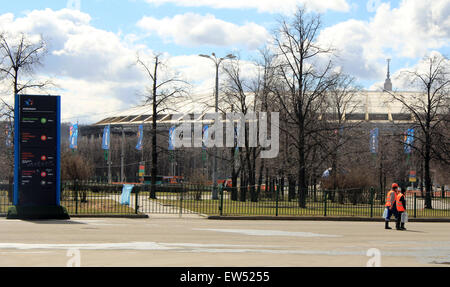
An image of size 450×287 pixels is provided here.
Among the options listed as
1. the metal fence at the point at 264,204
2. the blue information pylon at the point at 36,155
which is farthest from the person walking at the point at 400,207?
the blue information pylon at the point at 36,155

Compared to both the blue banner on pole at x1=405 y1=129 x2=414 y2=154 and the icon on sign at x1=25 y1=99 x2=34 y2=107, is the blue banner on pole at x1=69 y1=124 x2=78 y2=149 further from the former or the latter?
the icon on sign at x1=25 y1=99 x2=34 y2=107

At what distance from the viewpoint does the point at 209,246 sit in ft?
47.0

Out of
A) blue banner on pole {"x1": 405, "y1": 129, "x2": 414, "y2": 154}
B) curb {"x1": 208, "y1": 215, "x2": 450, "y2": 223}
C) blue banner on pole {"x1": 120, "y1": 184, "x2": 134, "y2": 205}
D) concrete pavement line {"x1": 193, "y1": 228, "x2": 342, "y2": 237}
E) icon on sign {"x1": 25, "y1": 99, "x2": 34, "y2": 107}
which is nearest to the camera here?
concrete pavement line {"x1": 193, "y1": 228, "x2": 342, "y2": 237}

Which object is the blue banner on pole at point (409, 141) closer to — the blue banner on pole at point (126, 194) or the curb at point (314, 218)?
the curb at point (314, 218)

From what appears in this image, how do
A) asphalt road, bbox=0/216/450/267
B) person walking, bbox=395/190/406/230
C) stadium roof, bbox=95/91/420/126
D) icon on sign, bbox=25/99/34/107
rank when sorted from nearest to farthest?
asphalt road, bbox=0/216/450/267 < icon on sign, bbox=25/99/34/107 < person walking, bbox=395/190/406/230 < stadium roof, bbox=95/91/420/126

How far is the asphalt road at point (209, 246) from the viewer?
11.5 metres

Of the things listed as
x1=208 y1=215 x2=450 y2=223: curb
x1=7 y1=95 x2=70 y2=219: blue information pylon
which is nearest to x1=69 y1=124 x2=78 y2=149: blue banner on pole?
x1=208 y1=215 x2=450 y2=223: curb

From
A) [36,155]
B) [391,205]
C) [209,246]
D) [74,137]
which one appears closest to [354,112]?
[74,137]

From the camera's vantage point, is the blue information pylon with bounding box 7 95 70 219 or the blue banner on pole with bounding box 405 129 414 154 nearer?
the blue information pylon with bounding box 7 95 70 219

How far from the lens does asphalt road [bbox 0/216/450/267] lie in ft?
37.8

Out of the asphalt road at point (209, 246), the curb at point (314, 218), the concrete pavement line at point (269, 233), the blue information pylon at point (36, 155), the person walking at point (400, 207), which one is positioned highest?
the blue information pylon at point (36, 155)

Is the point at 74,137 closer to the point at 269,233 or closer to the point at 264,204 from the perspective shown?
the point at 264,204
